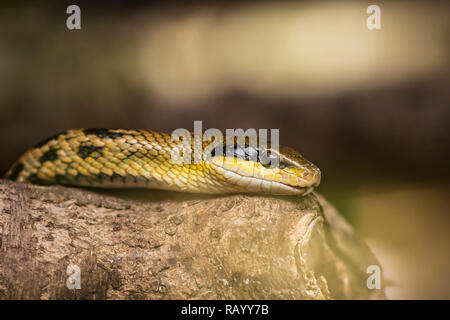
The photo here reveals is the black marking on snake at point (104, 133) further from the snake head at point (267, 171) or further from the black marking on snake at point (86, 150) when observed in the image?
the snake head at point (267, 171)

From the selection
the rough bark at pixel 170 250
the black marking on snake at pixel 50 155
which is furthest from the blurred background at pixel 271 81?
the black marking on snake at pixel 50 155

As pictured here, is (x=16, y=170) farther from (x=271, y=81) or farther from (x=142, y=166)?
(x=271, y=81)

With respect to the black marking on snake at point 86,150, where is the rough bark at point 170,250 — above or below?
below

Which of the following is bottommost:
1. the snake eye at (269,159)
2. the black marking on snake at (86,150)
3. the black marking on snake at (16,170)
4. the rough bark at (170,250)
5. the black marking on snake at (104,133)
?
the rough bark at (170,250)

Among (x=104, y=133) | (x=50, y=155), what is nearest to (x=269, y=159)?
(x=104, y=133)

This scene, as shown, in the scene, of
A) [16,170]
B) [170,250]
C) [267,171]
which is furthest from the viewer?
[16,170]

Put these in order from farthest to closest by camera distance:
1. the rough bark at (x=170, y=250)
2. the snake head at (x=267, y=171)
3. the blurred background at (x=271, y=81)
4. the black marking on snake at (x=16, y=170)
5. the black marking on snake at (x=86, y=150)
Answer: the blurred background at (x=271, y=81) < the black marking on snake at (x=16, y=170) < the black marking on snake at (x=86, y=150) < the snake head at (x=267, y=171) < the rough bark at (x=170, y=250)

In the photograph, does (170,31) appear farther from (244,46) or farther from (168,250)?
(168,250)
